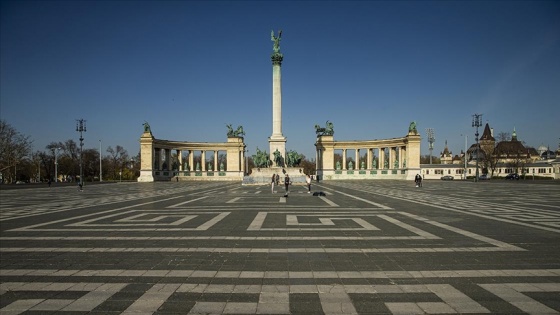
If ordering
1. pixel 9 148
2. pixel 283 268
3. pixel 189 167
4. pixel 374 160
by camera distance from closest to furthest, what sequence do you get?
pixel 283 268 < pixel 9 148 < pixel 374 160 < pixel 189 167

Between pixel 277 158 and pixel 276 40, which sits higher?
pixel 276 40

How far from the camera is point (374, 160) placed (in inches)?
3406

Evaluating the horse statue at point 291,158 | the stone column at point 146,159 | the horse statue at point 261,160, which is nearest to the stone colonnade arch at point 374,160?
the horse statue at point 291,158

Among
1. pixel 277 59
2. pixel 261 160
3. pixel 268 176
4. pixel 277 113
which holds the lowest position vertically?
pixel 268 176

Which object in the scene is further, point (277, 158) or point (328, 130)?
point (328, 130)

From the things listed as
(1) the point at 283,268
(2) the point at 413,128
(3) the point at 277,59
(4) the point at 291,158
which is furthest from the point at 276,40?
(1) the point at 283,268

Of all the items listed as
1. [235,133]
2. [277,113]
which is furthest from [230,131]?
[277,113]

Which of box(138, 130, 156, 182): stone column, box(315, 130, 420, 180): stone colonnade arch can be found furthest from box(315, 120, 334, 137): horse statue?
box(138, 130, 156, 182): stone column

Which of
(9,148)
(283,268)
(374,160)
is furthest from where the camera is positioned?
(374,160)

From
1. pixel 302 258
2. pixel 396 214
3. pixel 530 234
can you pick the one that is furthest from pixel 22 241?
pixel 530 234

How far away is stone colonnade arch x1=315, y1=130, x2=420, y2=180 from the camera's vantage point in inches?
2960

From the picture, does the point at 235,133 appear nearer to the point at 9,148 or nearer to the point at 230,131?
the point at 230,131

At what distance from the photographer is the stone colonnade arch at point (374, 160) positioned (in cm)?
7519

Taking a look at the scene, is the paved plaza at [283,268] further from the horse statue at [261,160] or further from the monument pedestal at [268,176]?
the horse statue at [261,160]
